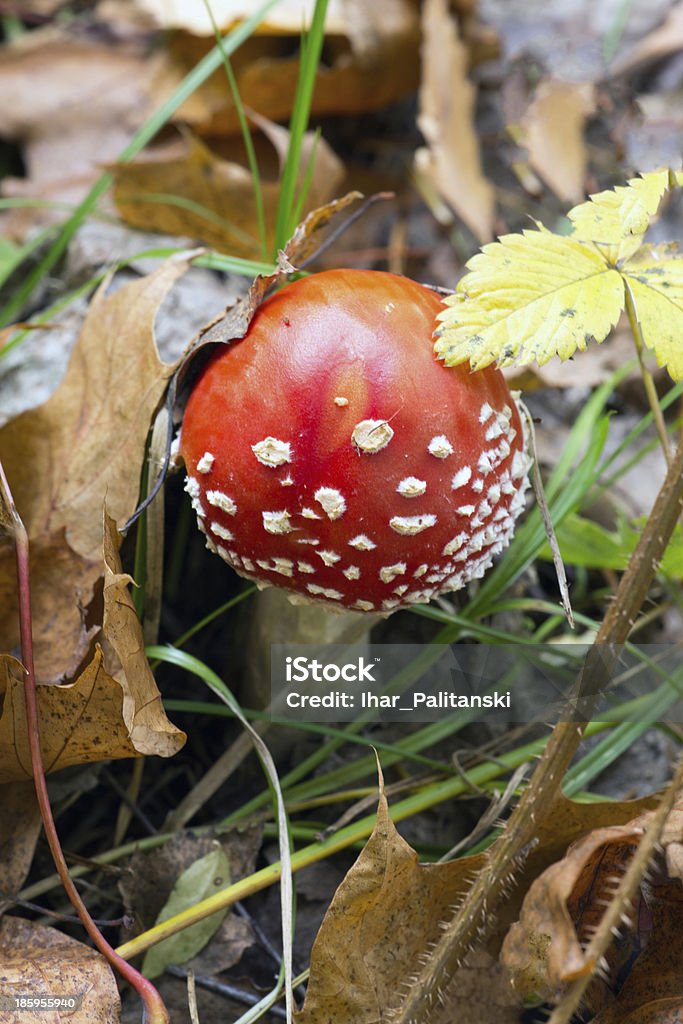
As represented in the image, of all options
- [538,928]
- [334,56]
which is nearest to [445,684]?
[538,928]

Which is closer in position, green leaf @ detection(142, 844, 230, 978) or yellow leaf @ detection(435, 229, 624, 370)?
yellow leaf @ detection(435, 229, 624, 370)

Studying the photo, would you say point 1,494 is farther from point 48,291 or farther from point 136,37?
point 136,37

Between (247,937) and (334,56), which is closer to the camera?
(247,937)

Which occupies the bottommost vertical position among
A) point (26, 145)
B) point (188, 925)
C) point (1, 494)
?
point (188, 925)

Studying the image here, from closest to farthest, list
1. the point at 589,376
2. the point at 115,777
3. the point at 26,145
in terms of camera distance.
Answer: the point at 115,777, the point at 589,376, the point at 26,145

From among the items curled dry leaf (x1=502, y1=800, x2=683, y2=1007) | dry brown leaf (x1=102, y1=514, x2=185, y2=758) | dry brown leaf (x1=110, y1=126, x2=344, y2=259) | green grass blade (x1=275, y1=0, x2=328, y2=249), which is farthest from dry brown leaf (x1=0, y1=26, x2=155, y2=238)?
curled dry leaf (x1=502, y1=800, x2=683, y2=1007)

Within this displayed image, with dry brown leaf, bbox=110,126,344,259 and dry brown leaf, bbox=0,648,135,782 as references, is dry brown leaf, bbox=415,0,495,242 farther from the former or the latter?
dry brown leaf, bbox=0,648,135,782
